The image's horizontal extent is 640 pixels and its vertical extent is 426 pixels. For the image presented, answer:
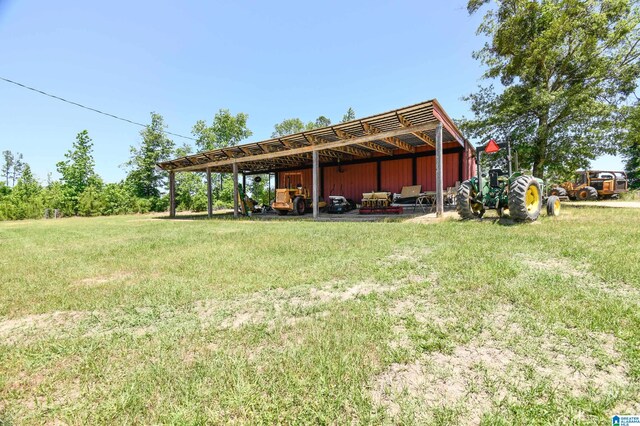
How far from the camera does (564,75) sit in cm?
1213

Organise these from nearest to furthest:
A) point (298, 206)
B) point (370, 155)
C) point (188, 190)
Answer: point (298, 206), point (370, 155), point (188, 190)

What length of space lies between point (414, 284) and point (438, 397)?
1.54 metres

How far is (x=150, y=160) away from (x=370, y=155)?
66.1 ft

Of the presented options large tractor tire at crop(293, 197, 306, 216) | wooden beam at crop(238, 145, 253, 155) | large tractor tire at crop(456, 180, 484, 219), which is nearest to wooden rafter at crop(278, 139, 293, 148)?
wooden beam at crop(238, 145, 253, 155)

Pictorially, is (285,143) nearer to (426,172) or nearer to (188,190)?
(426,172)

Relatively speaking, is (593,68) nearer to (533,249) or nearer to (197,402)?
(533,249)

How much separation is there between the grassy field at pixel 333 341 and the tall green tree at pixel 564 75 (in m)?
10.8

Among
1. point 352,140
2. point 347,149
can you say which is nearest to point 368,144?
point 347,149

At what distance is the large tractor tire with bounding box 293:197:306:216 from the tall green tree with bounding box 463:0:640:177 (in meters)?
9.66

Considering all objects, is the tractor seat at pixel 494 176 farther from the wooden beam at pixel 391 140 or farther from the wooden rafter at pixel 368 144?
the wooden rafter at pixel 368 144

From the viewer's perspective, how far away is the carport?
878 centimetres

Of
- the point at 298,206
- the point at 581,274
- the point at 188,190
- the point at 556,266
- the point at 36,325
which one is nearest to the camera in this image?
the point at 36,325

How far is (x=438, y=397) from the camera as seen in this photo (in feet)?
4.32

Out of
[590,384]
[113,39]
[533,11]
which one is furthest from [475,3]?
[590,384]
